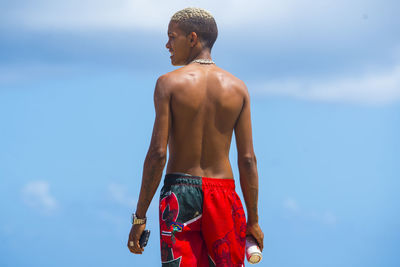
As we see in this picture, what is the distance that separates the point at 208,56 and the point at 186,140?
92 centimetres

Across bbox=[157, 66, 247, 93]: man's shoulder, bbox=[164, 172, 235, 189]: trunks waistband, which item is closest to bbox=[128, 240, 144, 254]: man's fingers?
bbox=[164, 172, 235, 189]: trunks waistband

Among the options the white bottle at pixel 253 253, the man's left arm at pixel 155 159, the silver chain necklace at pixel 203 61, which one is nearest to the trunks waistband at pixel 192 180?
the man's left arm at pixel 155 159

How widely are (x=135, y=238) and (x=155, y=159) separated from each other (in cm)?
73

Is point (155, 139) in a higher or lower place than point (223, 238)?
higher

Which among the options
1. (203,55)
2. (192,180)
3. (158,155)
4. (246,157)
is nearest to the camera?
(158,155)

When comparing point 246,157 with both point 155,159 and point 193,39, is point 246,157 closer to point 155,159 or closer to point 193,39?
point 155,159

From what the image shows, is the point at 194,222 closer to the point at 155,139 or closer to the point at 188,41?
the point at 155,139

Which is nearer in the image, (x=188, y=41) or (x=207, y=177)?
(x=207, y=177)

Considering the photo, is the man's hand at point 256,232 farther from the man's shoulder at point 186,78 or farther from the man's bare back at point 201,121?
the man's shoulder at point 186,78

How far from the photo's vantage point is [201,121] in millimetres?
5758

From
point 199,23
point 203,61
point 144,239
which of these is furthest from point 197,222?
point 199,23

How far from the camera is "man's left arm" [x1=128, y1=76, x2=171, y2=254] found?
5.62 m

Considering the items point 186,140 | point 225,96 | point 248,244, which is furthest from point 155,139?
point 248,244

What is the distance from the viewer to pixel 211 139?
19.1ft
